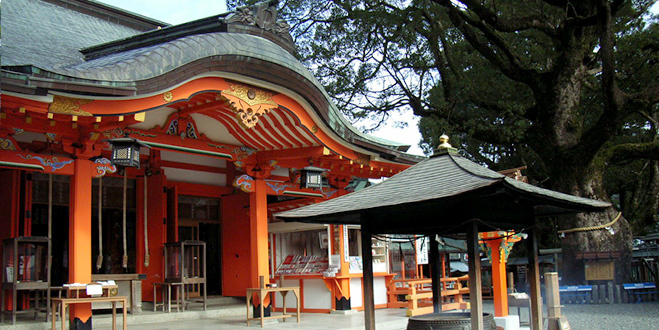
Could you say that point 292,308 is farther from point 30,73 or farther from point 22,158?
point 30,73

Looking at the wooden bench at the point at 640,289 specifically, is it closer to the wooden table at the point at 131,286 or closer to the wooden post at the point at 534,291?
the wooden post at the point at 534,291

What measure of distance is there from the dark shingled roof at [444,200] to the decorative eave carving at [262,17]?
14.7ft

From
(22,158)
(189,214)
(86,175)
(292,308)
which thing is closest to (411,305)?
(292,308)

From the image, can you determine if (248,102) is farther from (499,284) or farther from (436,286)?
(499,284)

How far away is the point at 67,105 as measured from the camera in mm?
7125

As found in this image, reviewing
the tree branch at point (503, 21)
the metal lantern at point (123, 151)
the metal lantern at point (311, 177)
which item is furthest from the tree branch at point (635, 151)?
the metal lantern at point (123, 151)

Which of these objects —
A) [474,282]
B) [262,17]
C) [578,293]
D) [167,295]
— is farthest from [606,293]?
[474,282]

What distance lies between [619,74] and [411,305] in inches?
456

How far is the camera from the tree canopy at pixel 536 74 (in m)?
14.7

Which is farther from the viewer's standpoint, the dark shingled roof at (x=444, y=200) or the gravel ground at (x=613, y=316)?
the gravel ground at (x=613, y=316)

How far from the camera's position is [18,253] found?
849 centimetres

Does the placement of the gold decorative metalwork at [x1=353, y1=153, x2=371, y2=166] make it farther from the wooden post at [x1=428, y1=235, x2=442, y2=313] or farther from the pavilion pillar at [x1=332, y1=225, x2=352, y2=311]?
the wooden post at [x1=428, y1=235, x2=442, y2=313]

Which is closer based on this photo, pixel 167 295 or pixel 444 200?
pixel 444 200

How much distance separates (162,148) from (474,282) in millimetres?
5878
